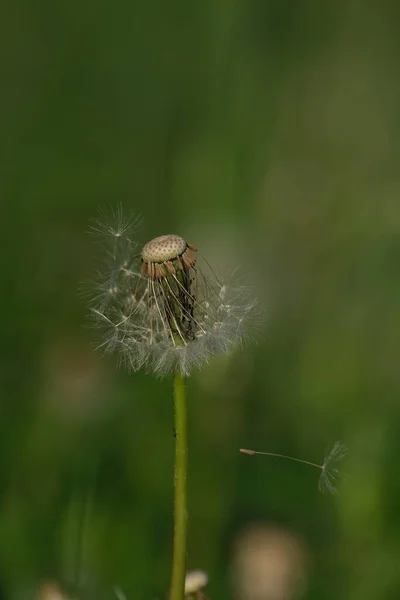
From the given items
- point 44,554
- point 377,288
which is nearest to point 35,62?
point 377,288

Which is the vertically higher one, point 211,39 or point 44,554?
point 211,39

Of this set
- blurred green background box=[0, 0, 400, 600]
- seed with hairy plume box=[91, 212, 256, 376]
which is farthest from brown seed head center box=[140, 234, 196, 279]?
blurred green background box=[0, 0, 400, 600]

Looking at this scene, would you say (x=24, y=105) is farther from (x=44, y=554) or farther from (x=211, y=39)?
(x=44, y=554)

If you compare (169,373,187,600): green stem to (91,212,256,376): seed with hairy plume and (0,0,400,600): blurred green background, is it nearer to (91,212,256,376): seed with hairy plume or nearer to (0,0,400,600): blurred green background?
(91,212,256,376): seed with hairy plume

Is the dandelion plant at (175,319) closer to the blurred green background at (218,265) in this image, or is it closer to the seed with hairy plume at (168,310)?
the seed with hairy plume at (168,310)

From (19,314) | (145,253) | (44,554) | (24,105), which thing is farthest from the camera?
(24,105)

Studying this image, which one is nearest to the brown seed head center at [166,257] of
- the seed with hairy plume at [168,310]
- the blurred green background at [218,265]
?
the seed with hairy plume at [168,310]

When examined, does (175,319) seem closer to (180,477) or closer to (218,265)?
(180,477)
